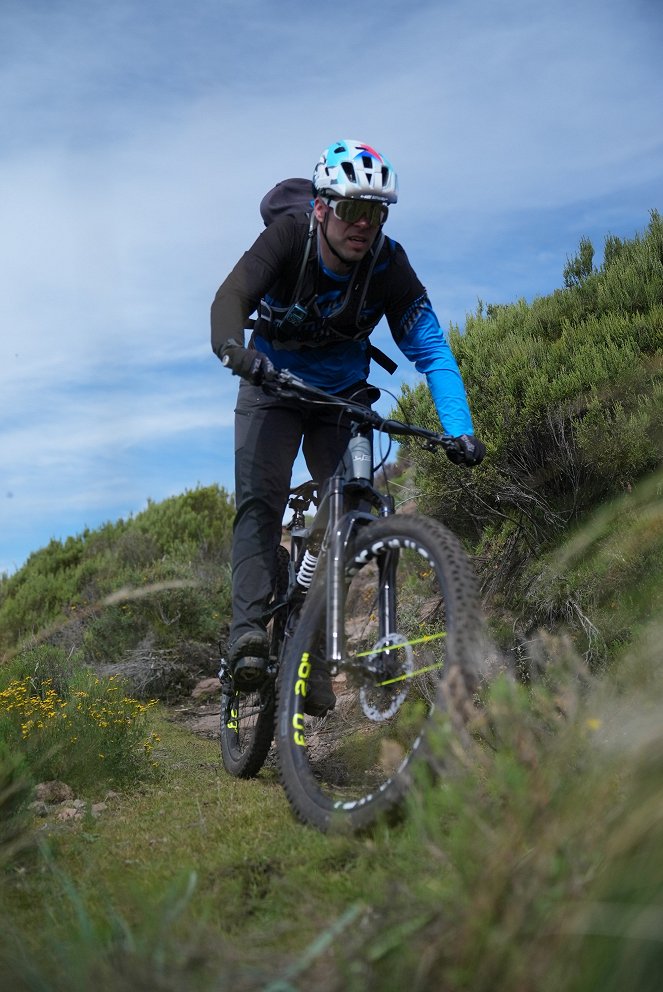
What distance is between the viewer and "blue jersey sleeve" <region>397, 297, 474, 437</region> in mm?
4738

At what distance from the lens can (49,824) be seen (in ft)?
13.2

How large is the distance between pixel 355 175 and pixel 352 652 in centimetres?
212

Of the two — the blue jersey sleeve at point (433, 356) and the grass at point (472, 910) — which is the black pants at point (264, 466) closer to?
the blue jersey sleeve at point (433, 356)

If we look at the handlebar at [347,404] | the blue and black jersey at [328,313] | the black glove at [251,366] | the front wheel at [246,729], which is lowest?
the front wheel at [246,729]

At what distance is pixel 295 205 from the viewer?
185 inches

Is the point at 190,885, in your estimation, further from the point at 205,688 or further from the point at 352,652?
the point at 205,688

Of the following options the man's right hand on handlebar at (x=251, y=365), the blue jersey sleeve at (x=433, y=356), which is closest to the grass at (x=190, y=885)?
the man's right hand on handlebar at (x=251, y=365)

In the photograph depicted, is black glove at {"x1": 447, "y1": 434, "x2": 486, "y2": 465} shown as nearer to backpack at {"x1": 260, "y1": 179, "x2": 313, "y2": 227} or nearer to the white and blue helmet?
the white and blue helmet

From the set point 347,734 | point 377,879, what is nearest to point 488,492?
point 347,734

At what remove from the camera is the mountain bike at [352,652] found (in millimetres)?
3148

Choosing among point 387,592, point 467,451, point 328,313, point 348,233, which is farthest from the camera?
point 328,313

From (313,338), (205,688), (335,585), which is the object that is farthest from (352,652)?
(205,688)

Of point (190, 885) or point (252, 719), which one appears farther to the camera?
point (252, 719)

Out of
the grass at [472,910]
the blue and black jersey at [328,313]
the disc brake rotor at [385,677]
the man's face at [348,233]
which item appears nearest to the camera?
the grass at [472,910]
